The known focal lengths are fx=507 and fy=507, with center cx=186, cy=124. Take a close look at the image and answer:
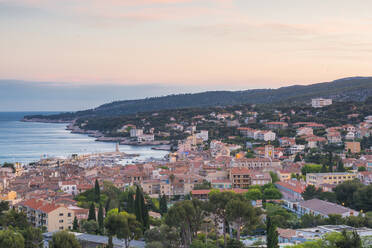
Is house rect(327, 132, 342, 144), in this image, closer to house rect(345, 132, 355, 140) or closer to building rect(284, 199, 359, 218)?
house rect(345, 132, 355, 140)

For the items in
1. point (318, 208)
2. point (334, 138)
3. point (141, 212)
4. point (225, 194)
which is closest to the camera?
point (225, 194)

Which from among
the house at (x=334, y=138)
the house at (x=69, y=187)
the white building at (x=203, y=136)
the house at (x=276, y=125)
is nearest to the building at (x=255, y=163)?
the house at (x=69, y=187)

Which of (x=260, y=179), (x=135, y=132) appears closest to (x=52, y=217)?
(x=260, y=179)

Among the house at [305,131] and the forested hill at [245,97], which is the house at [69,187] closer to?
the house at [305,131]

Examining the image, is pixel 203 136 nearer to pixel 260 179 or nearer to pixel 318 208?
pixel 260 179

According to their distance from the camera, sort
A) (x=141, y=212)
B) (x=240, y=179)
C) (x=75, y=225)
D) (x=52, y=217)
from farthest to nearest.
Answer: (x=240, y=179)
(x=52, y=217)
(x=75, y=225)
(x=141, y=212)

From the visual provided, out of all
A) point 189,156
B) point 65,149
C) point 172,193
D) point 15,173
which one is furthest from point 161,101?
point 172,193
